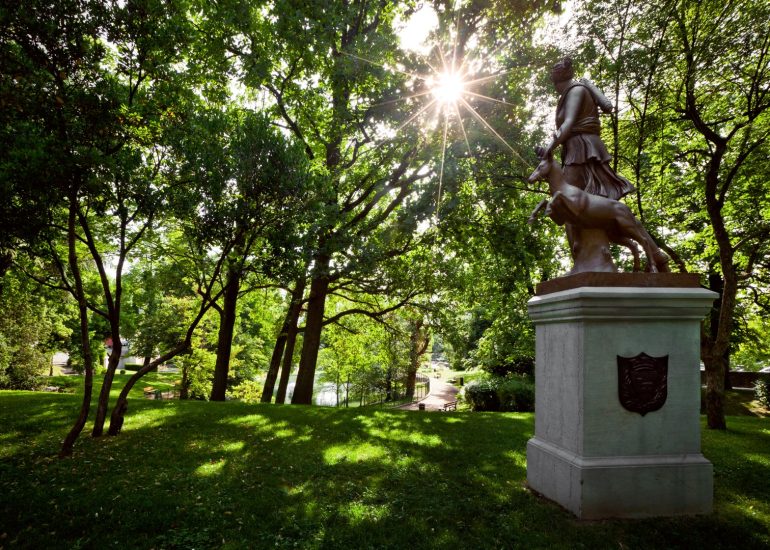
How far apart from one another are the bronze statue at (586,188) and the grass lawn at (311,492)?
317 cm

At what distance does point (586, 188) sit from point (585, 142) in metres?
0.68

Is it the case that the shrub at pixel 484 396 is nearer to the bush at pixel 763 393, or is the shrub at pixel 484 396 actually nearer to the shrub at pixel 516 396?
the shrub at pixel 516 396

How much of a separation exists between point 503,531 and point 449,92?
1153 centimetres

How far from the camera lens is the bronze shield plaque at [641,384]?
15.2ft

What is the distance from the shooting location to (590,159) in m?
5.62

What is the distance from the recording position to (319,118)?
50.9ft

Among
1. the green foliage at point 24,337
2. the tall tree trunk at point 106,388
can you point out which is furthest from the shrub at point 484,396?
the green foliage at point 24,337

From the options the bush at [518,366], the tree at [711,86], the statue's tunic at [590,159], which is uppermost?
the tree at [711,86]

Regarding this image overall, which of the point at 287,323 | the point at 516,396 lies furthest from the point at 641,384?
the point at 516,396

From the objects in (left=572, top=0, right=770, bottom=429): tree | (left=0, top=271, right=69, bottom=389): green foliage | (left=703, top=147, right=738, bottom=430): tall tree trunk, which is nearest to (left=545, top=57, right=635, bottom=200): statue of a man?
(left=572, top=0, right=770, bottom=429): tree

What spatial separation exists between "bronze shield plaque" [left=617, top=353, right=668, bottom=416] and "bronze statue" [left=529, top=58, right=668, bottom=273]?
125 centimetres

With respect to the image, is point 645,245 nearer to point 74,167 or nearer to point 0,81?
point 74,167

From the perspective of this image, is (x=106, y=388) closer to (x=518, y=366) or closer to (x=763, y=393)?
(x=518, y=366)

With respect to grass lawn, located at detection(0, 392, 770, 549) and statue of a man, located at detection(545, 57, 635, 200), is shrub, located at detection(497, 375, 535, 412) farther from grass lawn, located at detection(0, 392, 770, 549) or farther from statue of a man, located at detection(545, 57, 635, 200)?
statue of a man, located at detection(545, 57, 635, 200)
